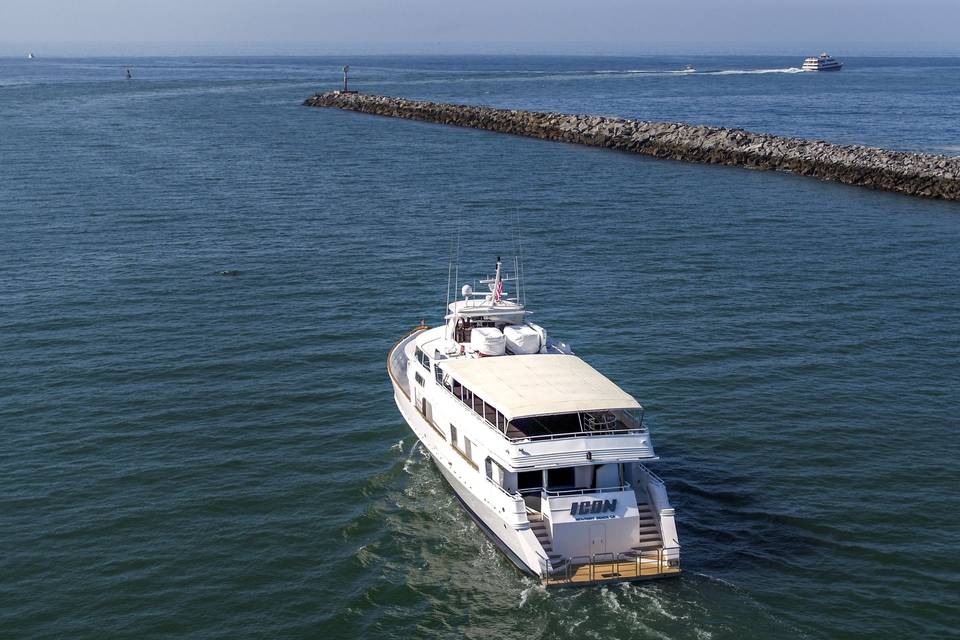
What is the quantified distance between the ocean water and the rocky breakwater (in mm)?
4469

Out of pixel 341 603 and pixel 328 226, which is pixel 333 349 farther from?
pixel 328 226

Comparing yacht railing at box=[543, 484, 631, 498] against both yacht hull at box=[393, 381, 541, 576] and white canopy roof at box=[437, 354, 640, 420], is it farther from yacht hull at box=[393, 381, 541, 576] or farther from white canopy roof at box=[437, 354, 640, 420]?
white canopy roof at box=[437, 354, 640, 420]

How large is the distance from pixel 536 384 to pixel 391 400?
31.2 feet

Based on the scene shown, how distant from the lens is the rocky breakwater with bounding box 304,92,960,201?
70250 mm

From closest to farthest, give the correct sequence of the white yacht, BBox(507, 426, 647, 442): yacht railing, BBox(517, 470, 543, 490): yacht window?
the white yacht < BBox(507, 426, 647, 442): yacht railing < BBox(517, 470, 543, 490): yacht window

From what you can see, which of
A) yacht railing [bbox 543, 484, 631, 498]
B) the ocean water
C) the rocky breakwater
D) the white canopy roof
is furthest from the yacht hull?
the rocky breakwater

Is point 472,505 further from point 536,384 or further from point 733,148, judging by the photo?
point 733,148

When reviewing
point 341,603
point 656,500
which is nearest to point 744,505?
point 656,500

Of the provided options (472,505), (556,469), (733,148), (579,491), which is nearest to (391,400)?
(472,505)

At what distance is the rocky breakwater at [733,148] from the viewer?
2766 inches

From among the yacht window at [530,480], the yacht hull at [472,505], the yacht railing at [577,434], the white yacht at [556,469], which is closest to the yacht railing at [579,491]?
the white yacht at [556,469]

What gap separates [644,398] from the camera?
105 ft

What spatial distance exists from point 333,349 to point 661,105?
111m

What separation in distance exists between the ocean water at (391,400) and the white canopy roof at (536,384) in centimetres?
382
